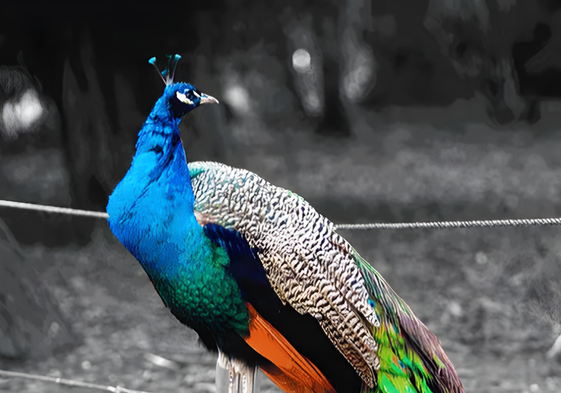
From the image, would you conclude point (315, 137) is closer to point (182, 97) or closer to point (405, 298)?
point (405, 298)

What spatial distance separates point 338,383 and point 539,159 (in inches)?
53.7

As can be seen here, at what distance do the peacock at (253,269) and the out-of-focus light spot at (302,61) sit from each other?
1072 millimetres

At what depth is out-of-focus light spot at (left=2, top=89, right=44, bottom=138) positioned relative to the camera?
83.1 inches

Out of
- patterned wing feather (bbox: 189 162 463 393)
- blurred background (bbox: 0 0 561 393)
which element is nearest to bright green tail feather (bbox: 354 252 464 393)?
patterned wing feather (bbox: 189 162 463 393)

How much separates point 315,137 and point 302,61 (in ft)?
0.86

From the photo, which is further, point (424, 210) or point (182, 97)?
point (424, 210)

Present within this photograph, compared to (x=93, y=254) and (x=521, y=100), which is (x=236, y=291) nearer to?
(x=93, y=254)

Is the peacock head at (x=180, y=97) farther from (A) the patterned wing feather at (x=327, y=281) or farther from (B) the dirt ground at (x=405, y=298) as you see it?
(B) the dirt ground at (x=405, y=298)

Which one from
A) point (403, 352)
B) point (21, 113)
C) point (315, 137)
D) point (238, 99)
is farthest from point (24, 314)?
point (403, 352)

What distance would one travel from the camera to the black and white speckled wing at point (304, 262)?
102 cm

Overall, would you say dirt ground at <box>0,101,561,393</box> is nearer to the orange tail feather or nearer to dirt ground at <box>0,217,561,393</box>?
dirt ground at <box>0,217,561,393</box>

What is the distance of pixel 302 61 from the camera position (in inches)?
82.4

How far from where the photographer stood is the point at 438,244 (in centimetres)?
220

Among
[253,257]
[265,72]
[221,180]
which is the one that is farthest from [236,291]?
[265,72]
